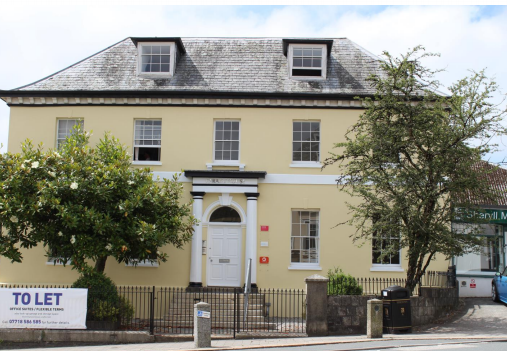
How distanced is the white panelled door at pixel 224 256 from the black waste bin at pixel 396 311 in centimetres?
533

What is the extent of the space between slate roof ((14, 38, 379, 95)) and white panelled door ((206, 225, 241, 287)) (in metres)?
4.73

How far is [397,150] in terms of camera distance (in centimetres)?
1463

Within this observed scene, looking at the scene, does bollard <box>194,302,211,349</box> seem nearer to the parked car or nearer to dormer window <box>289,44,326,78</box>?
dormer window <box>289,44,326,78</box>

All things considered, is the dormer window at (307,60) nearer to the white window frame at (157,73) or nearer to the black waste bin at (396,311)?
the white window frame at (157,73)

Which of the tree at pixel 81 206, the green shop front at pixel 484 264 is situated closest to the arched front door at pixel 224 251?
Result: the tree at pixel 81 206

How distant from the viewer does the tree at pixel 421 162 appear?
46.5ft

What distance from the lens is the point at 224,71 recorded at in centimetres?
1894

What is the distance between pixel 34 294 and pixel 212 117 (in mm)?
8042

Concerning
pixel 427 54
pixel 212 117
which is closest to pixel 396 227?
pixel 427 54

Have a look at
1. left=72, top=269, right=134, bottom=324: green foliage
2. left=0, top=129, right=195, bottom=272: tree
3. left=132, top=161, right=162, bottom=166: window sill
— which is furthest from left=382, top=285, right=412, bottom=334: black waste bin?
left=132, top=161, right=162, bottom=166: window sill

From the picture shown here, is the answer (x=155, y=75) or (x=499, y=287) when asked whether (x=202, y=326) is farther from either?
(x=499, y=287)

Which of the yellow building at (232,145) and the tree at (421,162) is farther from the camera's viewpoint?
the yellow building at (232,145)

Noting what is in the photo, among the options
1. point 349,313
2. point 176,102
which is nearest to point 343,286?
point 349,313

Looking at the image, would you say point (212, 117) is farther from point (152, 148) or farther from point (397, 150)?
point (397, 150)
